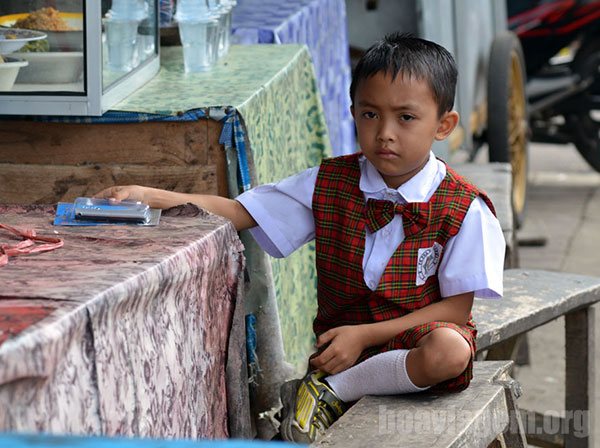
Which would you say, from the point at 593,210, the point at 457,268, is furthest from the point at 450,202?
the point at 593,210

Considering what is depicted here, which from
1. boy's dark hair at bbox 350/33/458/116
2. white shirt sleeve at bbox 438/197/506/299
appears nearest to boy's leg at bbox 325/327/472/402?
white shirt sleeve at bbox 438/197/506/299

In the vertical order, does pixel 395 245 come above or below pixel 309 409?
above

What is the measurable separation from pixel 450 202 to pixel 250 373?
2.44ft

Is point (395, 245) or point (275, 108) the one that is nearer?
point (395, 245)

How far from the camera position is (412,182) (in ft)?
7.36

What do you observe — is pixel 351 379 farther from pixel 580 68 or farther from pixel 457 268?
pixel 580 68

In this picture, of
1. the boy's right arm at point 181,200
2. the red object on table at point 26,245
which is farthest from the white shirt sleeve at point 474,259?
the red object on table at point 26,245

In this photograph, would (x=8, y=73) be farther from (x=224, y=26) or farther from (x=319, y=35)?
(x=319, y=35)

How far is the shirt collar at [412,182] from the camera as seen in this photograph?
223 centimetres

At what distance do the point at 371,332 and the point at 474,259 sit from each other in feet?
0.80

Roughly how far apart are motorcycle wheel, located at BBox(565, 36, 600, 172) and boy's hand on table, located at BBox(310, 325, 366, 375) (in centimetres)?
512

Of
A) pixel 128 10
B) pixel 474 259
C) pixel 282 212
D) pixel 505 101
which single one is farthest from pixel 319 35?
pixel 474 259

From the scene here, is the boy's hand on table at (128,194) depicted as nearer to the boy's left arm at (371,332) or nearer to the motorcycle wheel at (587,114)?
the boy's left arm at (371,332)

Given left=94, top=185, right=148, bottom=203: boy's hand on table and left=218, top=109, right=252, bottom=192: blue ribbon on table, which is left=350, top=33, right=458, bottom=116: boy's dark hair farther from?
left=94, top=185, right=148, bottom=203: boy's hand on table
